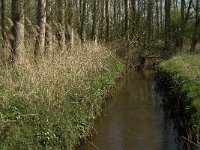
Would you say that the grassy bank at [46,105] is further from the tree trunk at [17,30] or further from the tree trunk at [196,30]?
the tree trunk at [196,30]

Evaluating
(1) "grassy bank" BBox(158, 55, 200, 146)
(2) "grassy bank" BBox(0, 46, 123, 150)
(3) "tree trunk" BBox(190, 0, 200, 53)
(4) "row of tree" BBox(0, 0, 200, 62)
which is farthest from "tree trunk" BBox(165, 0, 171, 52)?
(2) "grassy bank" BBox(0, 46, 123, 150)

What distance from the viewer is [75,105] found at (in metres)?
9.74

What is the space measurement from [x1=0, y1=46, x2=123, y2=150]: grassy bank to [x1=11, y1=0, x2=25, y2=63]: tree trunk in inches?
35.3

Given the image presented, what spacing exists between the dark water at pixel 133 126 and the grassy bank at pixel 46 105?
21.3 inches

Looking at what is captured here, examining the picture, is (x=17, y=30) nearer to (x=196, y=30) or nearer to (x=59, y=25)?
(x=59, y=25)

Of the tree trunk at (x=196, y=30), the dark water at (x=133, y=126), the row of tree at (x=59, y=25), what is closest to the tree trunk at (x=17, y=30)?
the row of tree at (x=59, y=25)

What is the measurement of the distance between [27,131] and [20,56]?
13.7ft

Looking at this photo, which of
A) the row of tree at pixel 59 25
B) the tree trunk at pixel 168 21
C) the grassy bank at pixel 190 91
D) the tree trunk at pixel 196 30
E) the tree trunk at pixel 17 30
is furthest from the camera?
the tree trunk at pixel 196 30

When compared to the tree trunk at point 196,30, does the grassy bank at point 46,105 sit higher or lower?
lower

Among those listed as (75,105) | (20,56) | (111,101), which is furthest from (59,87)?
(111,101)

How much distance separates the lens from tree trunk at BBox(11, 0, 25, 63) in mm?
11234

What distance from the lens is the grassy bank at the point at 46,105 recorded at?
7.28 meters

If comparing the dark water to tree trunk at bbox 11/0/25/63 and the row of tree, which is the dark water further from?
tree trunk at bbox 11/0/25/63

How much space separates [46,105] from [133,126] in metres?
3.84
